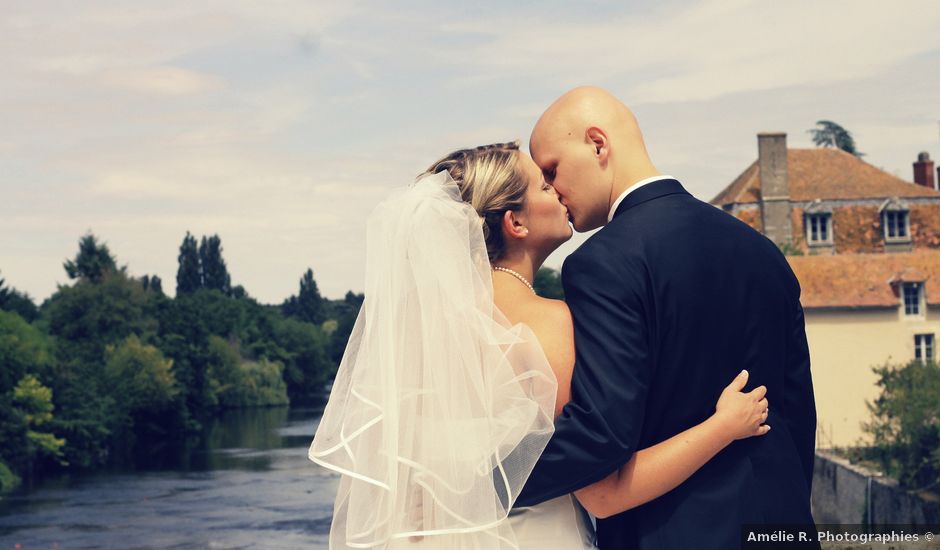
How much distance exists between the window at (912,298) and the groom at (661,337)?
3469 cm

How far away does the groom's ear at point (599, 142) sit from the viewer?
3.43m

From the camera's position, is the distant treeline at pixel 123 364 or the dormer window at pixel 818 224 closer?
Answer: the dormer window at pixel 818 224

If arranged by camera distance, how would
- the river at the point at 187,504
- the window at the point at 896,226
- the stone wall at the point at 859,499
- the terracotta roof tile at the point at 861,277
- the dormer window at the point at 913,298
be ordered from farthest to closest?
the window at the point at 896,226 < the dormer window at the point at 913,298 < the terracotta roof tile at the point at 861,277 < the river at the point at 187,504 < the stone wall at the point at 859,499

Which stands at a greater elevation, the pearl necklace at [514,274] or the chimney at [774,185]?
the chimney at [774,185]

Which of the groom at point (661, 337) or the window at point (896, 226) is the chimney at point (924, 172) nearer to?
the window at point (896, 226)

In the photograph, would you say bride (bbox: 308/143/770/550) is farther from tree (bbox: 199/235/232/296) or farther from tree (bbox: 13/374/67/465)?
tree (bbox: 199/235/232/296)

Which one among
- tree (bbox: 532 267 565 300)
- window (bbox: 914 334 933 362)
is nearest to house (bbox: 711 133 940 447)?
window (bbox: 914 334 933 362)

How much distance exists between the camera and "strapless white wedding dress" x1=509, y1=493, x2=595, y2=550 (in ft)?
11.6

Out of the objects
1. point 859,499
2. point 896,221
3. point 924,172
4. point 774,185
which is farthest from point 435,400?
point 924,172

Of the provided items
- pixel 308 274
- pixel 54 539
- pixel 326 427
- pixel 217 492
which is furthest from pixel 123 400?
pixel 308 274

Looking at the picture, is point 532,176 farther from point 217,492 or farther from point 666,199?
point 217,492

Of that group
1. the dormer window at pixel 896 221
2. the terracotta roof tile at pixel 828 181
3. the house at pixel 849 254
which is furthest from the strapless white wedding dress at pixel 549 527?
the dormer window at pixel 896 221

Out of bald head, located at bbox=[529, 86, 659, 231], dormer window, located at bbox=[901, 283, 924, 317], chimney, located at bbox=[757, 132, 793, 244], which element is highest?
chimney, located at bbox=[757, 132, 793, 244]

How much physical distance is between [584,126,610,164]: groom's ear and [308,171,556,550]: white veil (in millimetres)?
428
